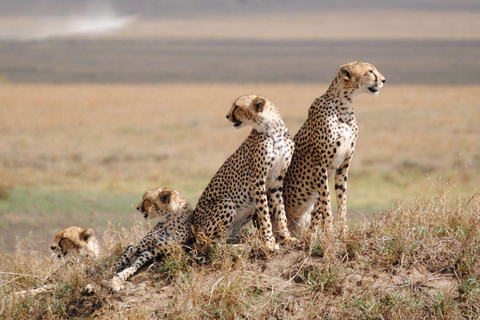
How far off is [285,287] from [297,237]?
24.9 inches

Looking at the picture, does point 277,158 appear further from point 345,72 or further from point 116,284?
point 116,284

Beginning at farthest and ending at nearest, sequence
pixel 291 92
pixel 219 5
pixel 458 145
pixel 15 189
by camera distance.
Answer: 1. pixel 219 5
2. pixel 291 92
3. pixel 458 145
4. pixel 15 189

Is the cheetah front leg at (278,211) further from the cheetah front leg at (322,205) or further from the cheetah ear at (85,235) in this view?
the cheetah ear at (85,235)

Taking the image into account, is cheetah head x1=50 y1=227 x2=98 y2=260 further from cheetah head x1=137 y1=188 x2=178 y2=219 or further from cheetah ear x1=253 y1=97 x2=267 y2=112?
cheetah ear x1=253 y1=97 x2=267 y2=112

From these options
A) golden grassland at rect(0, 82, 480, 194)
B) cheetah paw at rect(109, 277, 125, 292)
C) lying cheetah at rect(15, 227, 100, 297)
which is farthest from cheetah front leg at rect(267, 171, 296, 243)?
golden grassland at rect(0, 82, 480, 194)

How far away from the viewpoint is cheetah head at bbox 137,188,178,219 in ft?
17.4

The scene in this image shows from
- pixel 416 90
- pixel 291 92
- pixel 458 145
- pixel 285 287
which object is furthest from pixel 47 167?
pixel 416 90

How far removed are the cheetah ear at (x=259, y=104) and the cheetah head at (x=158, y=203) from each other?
874mm

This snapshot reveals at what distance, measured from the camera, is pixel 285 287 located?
4977 millimetres

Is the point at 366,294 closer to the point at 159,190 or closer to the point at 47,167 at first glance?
the point at 159,190

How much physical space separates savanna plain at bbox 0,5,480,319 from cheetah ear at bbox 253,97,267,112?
0.93m

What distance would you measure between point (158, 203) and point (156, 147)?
1439cm

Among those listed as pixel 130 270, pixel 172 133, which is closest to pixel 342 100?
pixel 130 270

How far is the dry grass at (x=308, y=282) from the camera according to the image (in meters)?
4.79
